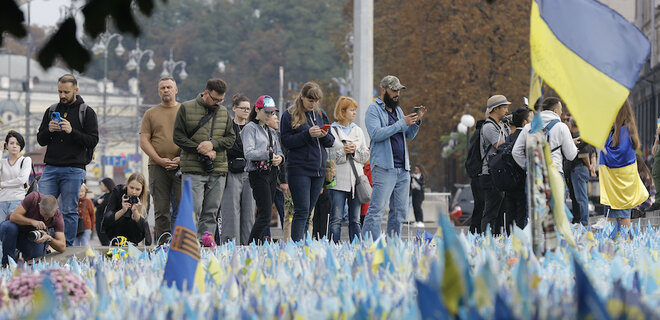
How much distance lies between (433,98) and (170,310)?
3789cm

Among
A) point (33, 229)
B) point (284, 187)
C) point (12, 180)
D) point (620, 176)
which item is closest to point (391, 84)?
point (284, 187)

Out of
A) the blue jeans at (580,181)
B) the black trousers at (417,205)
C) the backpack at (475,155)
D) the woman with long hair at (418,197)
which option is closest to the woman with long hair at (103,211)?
the backpack at (475,155)

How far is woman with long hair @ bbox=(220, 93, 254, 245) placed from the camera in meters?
10.7

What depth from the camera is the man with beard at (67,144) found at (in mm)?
10141

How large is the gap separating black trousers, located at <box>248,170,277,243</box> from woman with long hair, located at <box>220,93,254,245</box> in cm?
28

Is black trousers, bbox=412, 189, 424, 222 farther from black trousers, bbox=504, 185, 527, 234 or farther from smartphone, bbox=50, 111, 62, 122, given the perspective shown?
smartphone, bbox=50, 111, 62, 122

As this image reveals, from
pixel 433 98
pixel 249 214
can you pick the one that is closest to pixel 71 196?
pixel 249 214

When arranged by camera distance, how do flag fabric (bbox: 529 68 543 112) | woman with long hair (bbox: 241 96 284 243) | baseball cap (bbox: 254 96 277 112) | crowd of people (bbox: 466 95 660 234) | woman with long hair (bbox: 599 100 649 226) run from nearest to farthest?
flag fabric (bbox: 529 68 543 112) < crowd of people (bbox: 466 95 660 234) < woman with long hair (bbox: 241 96 284 243) < baseball cap (bbox: 254 96 277 112) < woman with long hair (bbox: 599 100 649 226)

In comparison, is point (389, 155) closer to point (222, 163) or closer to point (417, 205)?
point (222, 163)

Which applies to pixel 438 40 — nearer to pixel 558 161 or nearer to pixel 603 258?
pixel 558 161

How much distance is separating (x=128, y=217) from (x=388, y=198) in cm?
306

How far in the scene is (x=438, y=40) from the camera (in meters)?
41.5

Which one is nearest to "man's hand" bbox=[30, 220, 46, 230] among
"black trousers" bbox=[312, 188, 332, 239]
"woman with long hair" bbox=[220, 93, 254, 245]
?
"woman with long hair" bbox=[220, 93, 254, 245]

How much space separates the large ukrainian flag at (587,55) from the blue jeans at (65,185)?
5431mm
